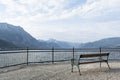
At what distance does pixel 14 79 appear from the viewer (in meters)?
14.1

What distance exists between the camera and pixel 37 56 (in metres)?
26.5

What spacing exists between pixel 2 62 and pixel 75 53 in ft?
20.4

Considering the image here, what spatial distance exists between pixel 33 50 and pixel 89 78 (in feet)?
37.0

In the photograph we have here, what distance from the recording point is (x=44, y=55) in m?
26.6

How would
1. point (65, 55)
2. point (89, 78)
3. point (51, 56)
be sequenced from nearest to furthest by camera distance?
point (89, 78) < point (51, 56) < point (65, 55)

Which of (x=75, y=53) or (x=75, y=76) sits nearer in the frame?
(x=75, y=76)

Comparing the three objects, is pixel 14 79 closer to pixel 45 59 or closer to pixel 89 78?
pixel 89 78

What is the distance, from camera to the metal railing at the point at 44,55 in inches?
908

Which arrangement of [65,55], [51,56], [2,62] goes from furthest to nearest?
[65,55] → [51,56] → [2,62]

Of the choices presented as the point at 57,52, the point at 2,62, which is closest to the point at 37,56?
the point at 57,52

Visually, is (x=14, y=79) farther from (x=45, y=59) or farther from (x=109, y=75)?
(x=45, y=59)

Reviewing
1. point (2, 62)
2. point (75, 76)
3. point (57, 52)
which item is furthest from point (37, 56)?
point (75, 76)

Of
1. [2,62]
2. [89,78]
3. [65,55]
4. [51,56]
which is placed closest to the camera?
[89,78]

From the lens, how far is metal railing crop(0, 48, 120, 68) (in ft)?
75.7
